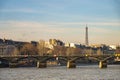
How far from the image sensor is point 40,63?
287ft

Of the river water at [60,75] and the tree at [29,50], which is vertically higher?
the tree at [29,50]

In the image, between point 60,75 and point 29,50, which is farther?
point 29,50

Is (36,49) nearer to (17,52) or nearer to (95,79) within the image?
(17,52)

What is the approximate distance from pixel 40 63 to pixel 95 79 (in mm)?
41083

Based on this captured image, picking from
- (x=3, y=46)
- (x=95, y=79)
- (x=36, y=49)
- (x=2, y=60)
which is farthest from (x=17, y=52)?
(x=95, y=79)

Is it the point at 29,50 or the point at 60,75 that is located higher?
the point at 29,50

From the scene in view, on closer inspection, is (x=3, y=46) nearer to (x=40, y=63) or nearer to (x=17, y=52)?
(x=17, y=52)

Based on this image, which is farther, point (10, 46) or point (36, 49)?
point (10, 46)

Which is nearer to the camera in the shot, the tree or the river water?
the river water

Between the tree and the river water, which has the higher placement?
the tree

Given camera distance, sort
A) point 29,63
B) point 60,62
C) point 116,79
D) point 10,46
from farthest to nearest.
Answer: point 10,46 < point 60,62 < point 29,63 < point 116,79

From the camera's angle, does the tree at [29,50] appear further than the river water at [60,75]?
Yes

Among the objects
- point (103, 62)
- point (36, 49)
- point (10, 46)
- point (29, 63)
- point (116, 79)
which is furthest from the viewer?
point (10, 46)

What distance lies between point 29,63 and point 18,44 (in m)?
39.8
